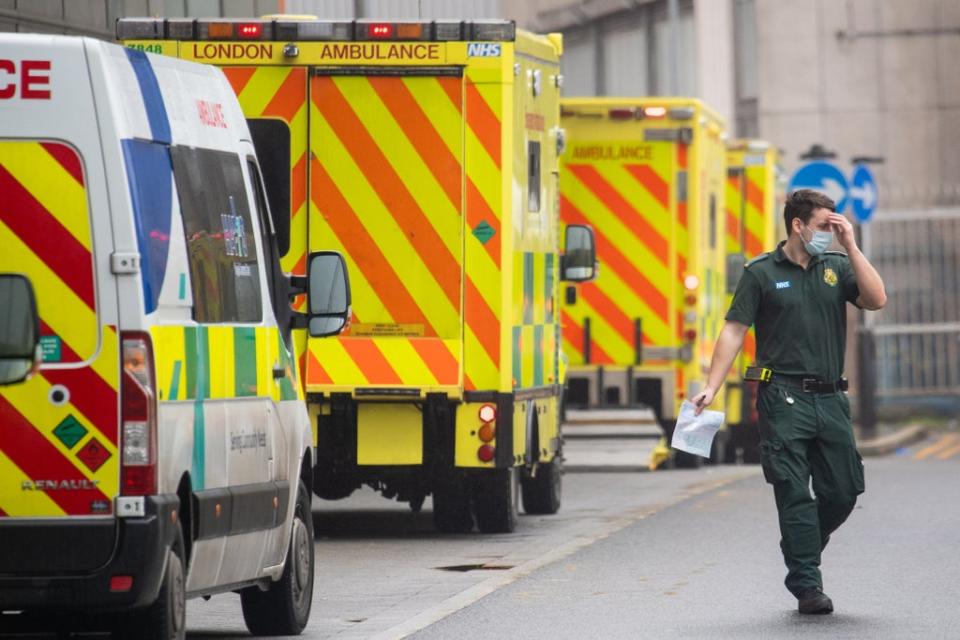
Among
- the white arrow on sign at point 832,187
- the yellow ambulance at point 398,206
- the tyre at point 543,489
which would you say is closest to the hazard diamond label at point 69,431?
the yellow ambulance at point 398,206

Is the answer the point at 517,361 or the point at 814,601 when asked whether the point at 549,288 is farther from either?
the point at 814,601

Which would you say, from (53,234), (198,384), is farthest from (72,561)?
(53,234)

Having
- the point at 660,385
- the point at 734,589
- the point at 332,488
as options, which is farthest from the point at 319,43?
the point at 660,385

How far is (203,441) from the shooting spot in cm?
864

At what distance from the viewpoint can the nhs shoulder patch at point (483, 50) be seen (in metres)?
14.6

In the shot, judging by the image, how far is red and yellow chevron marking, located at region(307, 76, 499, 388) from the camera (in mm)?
14641

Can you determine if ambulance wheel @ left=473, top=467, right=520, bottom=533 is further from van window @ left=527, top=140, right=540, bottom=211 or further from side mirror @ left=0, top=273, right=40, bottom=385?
side mirror @ left=0, top=273, right=40, bottom=385

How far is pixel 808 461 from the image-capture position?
1070 centimetres

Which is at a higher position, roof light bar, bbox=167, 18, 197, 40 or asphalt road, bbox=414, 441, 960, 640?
roof light bar, bbox=167, 18, 197, 40

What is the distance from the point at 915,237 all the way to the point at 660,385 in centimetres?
1230

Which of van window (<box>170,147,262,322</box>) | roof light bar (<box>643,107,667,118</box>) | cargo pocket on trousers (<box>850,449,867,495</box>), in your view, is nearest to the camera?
van window (<box>170,147,262,322</box>)

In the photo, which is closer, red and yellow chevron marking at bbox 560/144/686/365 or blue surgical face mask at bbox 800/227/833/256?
blue surgical face mask at bbox 800/227/833/256

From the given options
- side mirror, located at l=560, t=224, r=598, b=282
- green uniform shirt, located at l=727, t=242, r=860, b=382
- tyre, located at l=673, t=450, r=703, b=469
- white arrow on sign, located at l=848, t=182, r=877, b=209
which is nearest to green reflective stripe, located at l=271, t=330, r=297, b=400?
green uniform shirt, located at l=727, t=242, r=860, b=382

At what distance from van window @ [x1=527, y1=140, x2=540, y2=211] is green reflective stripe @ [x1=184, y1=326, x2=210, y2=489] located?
6956 millimetres
